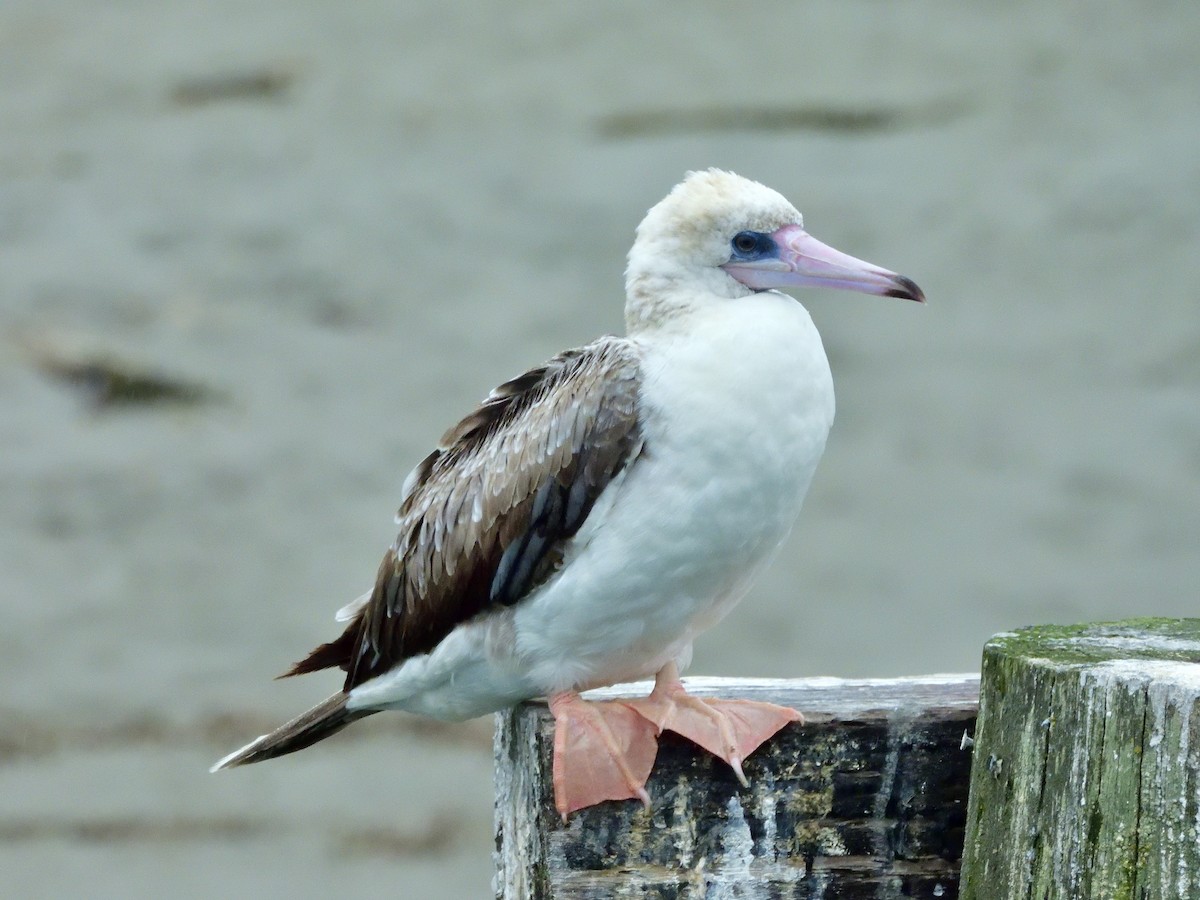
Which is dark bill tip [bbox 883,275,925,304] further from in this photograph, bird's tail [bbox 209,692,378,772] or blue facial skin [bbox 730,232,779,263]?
bird's tail [bbox 209,692,378,772]

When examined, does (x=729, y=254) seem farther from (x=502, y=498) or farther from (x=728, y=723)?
(x=728, y=723)

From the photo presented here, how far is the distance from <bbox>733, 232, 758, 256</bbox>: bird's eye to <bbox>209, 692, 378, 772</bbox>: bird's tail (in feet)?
3.75

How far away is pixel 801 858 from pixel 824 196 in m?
5.58

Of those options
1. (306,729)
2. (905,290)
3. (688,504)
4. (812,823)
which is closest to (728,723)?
(812,823)

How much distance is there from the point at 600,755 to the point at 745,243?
0.98 metres

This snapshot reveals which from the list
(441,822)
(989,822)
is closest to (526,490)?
(989,822)

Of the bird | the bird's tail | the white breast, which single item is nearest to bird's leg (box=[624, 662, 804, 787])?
the bird

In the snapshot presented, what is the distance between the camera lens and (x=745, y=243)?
117 inches

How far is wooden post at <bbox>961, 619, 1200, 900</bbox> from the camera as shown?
2064 millimetres

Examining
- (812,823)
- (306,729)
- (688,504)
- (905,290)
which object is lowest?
(812,823)

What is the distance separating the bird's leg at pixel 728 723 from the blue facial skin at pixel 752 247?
801mm

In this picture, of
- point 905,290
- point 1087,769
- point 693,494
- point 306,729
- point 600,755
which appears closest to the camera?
point 1087,769

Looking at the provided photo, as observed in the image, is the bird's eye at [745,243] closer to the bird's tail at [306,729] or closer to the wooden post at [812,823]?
the wooden post at [812,823]

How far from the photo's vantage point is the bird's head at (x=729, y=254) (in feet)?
9.64
